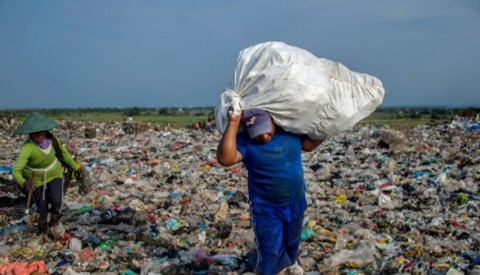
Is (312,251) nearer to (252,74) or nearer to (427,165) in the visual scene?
(252,74)

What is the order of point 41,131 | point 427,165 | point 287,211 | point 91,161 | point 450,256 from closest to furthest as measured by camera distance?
point 287,211 < point 450,256 < point 41,131 < point 427,165 < point 91,161

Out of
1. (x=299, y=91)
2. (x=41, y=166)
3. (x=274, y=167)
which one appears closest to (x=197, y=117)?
(x=41, y=166)

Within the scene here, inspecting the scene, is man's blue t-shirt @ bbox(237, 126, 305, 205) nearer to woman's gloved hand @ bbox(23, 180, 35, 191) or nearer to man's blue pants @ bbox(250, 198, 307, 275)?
man's blue pants @ bbox(250, 198, 307, 275)

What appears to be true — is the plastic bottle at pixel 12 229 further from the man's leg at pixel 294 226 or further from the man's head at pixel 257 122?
the man's head at pixel 257 122

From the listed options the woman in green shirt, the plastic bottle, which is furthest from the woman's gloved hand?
the plastic bottle

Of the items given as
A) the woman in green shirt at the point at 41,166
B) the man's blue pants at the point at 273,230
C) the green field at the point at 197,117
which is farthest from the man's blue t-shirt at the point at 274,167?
the green field at the point at 197,117

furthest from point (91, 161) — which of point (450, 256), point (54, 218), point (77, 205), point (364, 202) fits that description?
point (450, 256)

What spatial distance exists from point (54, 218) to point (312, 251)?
2.63 metres

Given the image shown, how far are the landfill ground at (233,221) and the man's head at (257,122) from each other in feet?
4.75

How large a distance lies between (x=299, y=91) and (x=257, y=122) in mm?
310

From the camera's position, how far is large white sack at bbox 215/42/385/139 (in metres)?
2.62

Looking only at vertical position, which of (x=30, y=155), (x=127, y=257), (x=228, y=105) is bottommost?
(x=127, y=257)

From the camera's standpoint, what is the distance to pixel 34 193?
14.9ft

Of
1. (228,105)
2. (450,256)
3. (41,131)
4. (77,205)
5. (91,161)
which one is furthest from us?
(91,161)
